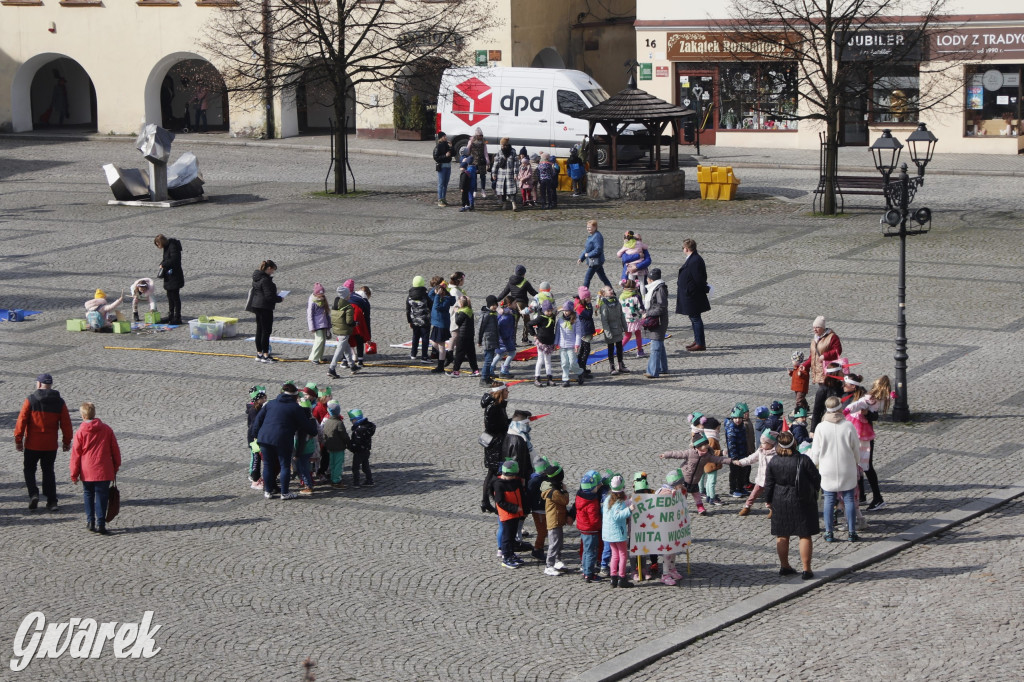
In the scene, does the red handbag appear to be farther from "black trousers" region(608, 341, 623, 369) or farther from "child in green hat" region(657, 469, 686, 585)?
"black trousers" region(608, 341, 623, 369)

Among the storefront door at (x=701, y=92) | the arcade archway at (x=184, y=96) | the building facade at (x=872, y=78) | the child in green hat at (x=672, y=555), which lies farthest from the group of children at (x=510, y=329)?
the arcade archway at (x=184, y=96)

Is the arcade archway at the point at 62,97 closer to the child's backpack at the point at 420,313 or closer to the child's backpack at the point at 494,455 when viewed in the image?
the child's backpack at the point at 420,313

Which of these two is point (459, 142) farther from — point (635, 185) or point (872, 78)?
point (872, 78)

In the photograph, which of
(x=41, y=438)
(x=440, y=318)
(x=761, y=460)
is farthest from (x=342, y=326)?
(x=761, y=460)

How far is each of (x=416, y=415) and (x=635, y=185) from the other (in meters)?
18.4

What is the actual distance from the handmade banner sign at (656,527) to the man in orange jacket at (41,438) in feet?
21.5

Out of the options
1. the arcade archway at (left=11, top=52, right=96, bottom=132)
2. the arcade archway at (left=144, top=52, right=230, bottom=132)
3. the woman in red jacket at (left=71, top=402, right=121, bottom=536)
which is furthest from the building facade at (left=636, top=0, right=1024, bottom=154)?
the woman in red jacket at (left=71, top=402, right=121, bottom=536)

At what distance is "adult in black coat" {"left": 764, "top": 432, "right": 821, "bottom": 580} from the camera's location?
13.5 m

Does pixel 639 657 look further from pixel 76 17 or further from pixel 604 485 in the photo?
pixel 76 17

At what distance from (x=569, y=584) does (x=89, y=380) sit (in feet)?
34.4

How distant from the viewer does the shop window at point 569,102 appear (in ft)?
135

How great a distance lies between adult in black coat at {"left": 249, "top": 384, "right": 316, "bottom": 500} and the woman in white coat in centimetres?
559

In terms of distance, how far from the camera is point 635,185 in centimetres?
3644

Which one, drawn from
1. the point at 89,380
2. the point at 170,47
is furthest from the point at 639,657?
the point at 170,47
